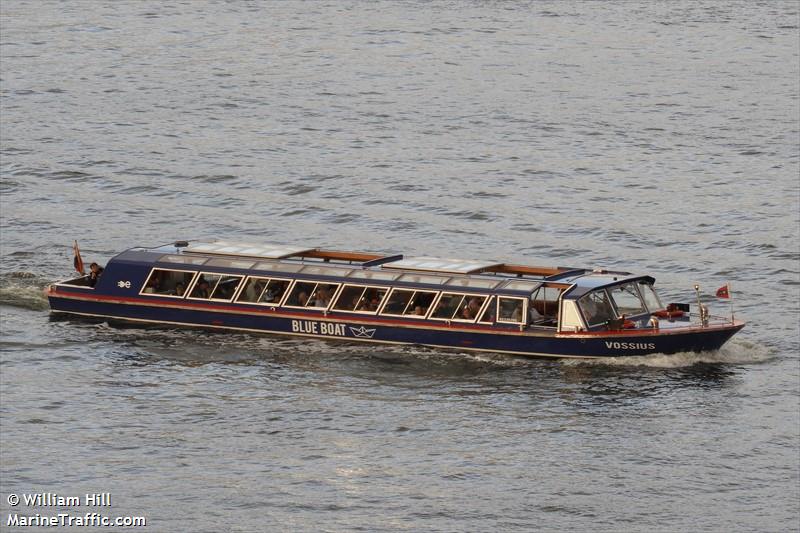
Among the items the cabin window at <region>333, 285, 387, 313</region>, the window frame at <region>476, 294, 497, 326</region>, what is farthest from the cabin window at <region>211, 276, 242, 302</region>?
the window frame at <region>476, 294, 497, 326</region>

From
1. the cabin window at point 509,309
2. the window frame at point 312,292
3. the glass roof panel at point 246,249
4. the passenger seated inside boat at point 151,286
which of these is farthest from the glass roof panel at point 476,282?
the passenger seated inside boat at point 151,286

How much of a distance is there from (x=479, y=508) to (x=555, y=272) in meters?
15.9

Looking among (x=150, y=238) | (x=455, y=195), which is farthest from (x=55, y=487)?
(x=455, y=195)

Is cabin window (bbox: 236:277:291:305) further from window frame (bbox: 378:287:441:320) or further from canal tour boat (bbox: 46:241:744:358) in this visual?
window frame (bbox: 378:287:441:320)

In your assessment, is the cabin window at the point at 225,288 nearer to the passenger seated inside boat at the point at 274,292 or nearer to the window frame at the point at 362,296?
the passenger seated inside boat at the point at 274,292

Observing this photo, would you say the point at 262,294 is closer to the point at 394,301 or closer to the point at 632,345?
the point at 394,301

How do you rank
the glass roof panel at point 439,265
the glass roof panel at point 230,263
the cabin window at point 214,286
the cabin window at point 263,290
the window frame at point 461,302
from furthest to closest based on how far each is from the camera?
the glass roof panel at point 230,263, the cabin window at point 214,286, the cabin window at point 263,290, the glass roof panel at point 439,265, the window frame at point 461,302

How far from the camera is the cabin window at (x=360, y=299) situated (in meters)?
62.8

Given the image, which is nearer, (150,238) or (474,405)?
(474,405)

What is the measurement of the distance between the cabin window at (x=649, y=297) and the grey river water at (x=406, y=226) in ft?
9.16

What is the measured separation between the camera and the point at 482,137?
329 feet

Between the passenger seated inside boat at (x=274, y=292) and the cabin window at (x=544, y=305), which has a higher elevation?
the passenger seated inside boat at (x=274, y=292)

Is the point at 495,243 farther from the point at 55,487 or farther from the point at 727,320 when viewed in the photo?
the point at 55,487

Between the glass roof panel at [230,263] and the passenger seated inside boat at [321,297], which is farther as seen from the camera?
the glass roof panel at [230,263]
